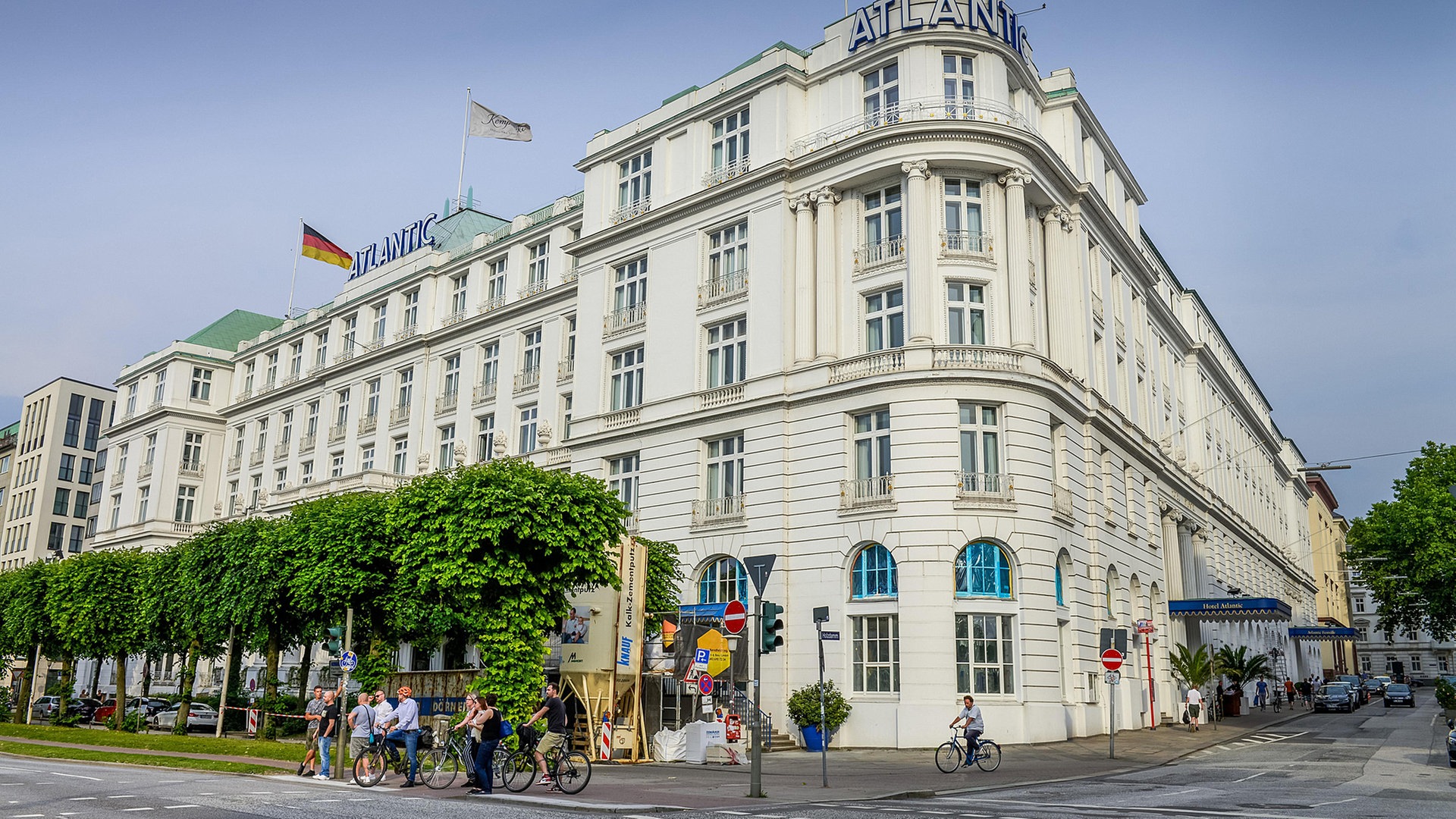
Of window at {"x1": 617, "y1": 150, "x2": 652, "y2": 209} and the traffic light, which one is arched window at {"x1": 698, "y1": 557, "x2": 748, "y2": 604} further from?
the traffic light

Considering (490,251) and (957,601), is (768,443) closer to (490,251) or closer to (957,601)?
(957,601)

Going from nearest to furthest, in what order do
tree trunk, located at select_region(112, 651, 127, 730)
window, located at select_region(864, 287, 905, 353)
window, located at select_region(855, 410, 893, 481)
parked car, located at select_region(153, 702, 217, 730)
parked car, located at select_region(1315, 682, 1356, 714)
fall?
window, located at select_region(855, 410, 893, 481)
window, located at select_region(864, 287, 905, 353)
tree trunk, located at select_region(112, 651, 127, 730)
parked car, located at select_region(153, 702, 217, 730)
parked car, located at select_region(1315, 682, 1356, 714)

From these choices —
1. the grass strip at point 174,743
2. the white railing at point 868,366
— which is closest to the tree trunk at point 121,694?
the grass strip at point 174,743

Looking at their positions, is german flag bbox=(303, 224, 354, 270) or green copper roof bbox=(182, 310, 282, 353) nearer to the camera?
german flag bbox=(303, 224, 354, 270)

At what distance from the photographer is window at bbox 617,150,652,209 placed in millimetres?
46719

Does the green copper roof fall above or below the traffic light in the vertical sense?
above

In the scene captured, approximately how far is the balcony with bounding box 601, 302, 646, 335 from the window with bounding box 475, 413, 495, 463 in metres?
11.3

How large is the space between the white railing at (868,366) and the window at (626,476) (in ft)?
30.5

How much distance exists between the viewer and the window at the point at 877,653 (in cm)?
3456

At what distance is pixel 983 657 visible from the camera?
34.1 metres

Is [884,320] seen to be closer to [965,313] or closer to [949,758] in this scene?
[965,313]

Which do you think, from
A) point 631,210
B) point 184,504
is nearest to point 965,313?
point 631,210

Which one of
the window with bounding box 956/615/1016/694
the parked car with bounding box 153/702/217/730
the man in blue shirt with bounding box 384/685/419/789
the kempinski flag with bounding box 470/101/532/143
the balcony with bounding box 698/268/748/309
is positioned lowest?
the parked car with bounding box 153/702/217/730

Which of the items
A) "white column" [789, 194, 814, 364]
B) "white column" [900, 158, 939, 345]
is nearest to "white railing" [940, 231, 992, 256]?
"white column" [900, 158, 939, 345]
